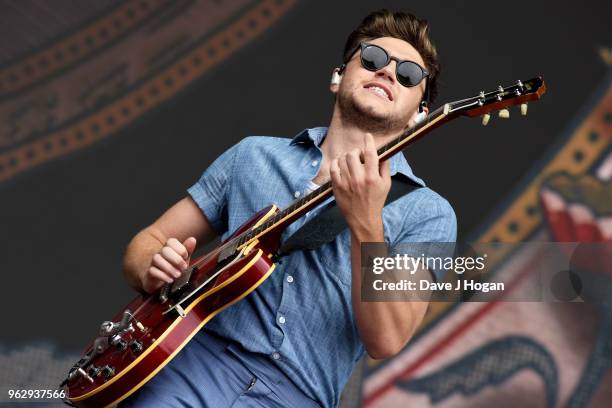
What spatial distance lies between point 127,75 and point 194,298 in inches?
81.3

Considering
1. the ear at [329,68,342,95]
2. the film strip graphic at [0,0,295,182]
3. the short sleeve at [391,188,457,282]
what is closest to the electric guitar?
the short sleeve at [391,188,457,282]

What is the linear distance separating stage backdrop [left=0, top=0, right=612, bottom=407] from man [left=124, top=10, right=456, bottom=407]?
1.20 metres

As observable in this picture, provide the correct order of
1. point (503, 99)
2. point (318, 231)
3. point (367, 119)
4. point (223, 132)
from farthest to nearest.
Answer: point (223, 132) → point (367, 119) → point (318, 231) → point (503, 99)

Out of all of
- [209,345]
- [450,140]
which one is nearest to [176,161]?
[450,140]

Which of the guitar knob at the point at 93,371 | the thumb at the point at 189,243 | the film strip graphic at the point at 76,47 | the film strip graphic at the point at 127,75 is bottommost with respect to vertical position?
the guitar knob at the point at 93,371

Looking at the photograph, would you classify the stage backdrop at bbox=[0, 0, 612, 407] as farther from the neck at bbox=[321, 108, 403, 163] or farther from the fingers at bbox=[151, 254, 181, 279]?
the fingers at bbox=[151, 254, 181, 279]

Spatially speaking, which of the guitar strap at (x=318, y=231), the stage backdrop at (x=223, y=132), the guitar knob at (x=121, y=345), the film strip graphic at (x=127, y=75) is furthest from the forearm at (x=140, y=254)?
the film strip graphic at (x=127, y=75)

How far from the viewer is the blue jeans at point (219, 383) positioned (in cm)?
199

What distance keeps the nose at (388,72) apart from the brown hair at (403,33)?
0.15 meters

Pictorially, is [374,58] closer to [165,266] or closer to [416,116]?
[416,116]

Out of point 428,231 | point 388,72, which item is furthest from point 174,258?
point 388,72

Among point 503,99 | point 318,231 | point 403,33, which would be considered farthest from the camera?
point 403,33

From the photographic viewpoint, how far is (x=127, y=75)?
12.7ft

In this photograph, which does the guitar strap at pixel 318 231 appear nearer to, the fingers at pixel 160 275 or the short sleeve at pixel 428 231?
the short sleeve at pixel 428 231
